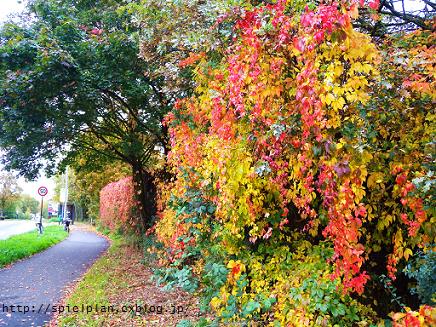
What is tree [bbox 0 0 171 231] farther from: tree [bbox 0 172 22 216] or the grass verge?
tree [bbox 0 172 22 216]

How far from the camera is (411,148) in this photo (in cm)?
346

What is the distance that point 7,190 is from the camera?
175 feet

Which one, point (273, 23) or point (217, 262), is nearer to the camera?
point (273, 23)

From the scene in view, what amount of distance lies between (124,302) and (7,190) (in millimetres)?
53604

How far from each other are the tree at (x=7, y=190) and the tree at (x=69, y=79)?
43.6 m

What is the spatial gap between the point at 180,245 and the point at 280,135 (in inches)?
140

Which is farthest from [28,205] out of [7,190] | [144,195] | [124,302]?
[124,302]

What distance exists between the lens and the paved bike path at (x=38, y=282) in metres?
6.73

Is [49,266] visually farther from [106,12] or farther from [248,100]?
[248,100]

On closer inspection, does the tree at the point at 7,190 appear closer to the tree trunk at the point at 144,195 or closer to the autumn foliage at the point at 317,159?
the tree trunk at the point at 144,195

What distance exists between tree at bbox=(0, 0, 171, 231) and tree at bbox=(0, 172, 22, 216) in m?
43.6

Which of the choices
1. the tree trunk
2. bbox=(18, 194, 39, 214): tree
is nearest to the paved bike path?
the tree trunk

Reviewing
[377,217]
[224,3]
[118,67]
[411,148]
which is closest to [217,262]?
[377,217]

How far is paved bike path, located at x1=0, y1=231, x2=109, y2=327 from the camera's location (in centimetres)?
673
